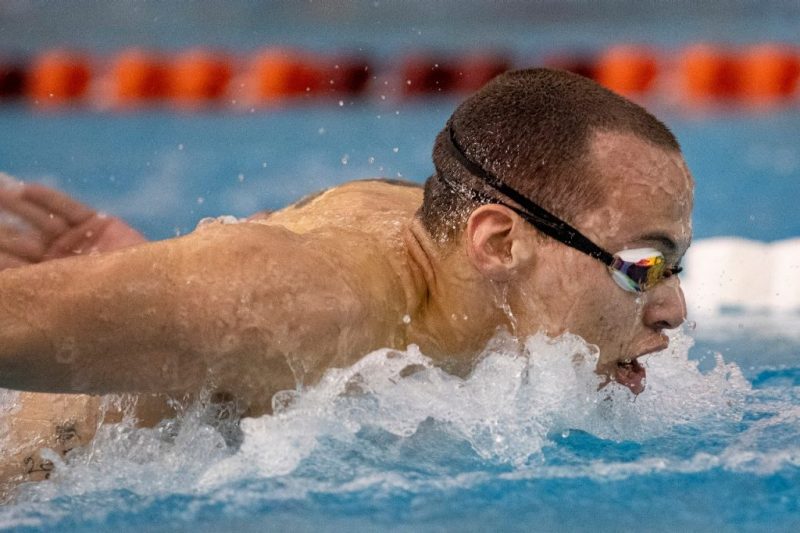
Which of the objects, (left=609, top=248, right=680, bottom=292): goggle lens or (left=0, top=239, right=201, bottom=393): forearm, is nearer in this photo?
(left=0, top=239, right=201, bottom=393): forearm

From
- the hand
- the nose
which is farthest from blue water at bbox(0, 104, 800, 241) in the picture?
the nose

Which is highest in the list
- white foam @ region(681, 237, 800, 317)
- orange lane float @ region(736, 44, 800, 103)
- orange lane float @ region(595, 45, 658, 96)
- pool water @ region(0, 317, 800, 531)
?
orange lane float @ region(736, 44, 800, 103)

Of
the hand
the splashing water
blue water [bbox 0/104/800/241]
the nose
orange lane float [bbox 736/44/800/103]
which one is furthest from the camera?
orange lane float [bbox 736/44/800/103]

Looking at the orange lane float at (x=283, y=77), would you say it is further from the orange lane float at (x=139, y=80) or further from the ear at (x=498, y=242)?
the ear at (x=498, y=242)

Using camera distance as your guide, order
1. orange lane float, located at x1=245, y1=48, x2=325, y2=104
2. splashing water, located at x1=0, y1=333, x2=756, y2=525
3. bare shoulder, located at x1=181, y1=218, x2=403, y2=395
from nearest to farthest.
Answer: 1. bare shoulder, located at x1=181, y1=218, x2=403, y2=395
2. splashing water, located at x1=0, y1=333, x2=756, y2=525
3. orange lane float, located at x1=245, y1=48, x2=325, y2=104

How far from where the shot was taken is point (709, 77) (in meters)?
6.04

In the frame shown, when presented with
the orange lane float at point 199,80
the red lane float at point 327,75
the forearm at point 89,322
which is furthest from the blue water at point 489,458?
the orange lane float at point 199,80

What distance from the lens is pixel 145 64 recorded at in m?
6.53

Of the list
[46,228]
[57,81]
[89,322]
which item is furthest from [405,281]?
[57,81]

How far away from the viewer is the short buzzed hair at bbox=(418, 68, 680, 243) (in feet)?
6.13

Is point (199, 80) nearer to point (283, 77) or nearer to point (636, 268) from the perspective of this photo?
point (283, 77)

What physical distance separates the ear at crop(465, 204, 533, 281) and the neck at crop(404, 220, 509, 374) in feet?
0.12

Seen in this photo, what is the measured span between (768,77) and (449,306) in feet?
15.0

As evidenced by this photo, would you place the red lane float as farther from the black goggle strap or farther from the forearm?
the forearm
